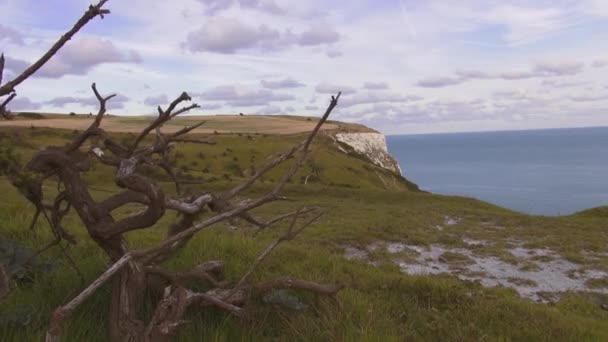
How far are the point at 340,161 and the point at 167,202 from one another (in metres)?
69.6

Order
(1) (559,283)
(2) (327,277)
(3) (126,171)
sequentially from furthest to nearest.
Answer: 1. (1) (559,283)
2. (2) (327,277)
3. (3) (126,171)

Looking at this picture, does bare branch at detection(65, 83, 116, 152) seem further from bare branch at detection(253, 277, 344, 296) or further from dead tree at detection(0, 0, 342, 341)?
bare branch at detection(253, 277, 344, 296)

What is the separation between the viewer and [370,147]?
10206cm

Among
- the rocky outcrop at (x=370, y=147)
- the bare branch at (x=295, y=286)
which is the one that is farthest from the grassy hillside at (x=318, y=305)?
the rocky outcrop at (x=370, y=147)

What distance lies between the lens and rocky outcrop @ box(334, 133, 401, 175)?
9462 cm

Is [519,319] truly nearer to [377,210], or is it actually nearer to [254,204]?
[254,204]

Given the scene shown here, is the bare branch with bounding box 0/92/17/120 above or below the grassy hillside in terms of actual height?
above

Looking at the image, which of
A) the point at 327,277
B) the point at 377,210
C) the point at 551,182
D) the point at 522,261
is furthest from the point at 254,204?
the point at 551,182

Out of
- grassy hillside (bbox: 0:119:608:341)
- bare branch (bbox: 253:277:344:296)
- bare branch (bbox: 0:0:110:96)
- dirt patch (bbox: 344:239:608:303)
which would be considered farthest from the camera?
dirt patch (bbox: 344:239:608:303)

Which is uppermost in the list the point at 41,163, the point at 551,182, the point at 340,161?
the point at 41,163

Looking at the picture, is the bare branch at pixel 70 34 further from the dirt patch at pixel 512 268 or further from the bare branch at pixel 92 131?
the dirt patch at pixel 512 268

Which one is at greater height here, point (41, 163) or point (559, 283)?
point (41, 163)

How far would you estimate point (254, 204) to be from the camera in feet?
12.8

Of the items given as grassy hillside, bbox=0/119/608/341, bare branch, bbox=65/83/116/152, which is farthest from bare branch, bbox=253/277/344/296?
bare branch, bbox=65/83/116/152
